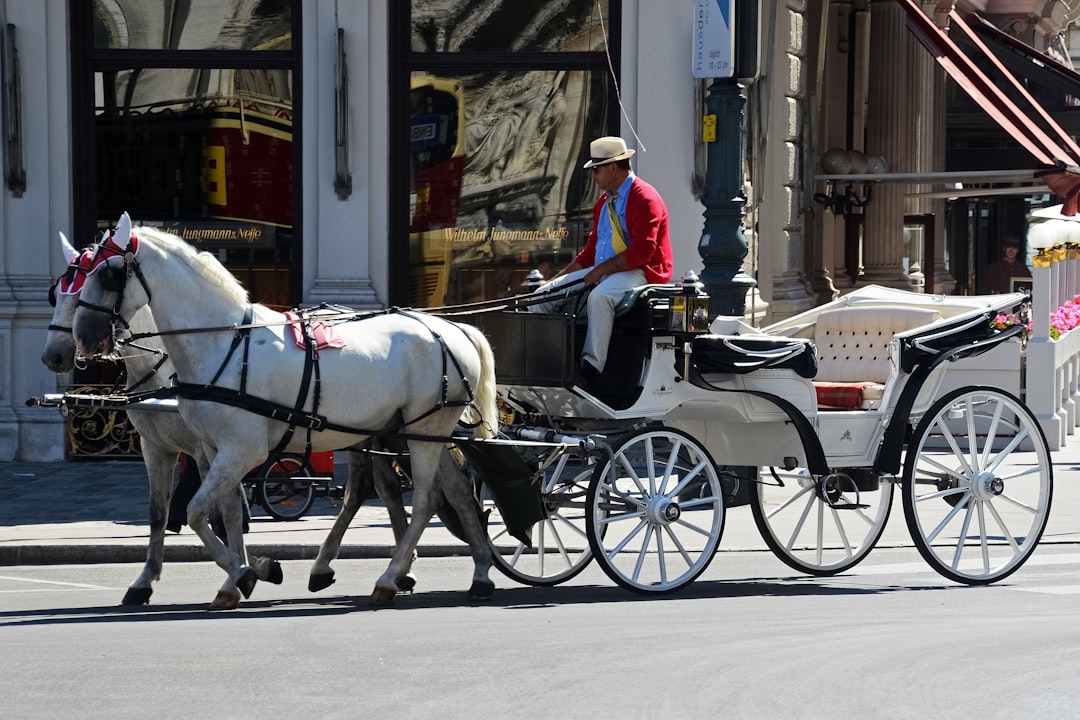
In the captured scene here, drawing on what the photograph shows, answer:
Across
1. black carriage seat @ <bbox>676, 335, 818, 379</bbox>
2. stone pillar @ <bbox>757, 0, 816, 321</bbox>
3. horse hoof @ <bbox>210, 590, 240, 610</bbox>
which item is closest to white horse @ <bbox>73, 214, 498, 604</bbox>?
horse hoof @ <bbox>210, 590, 240, 610</bbox>

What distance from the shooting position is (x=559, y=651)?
7566mm

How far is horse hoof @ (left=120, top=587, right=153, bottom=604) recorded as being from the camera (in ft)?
29.0

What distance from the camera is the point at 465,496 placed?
367 inches

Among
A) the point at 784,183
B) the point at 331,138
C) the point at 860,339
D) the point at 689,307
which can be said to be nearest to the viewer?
the point at 689,307

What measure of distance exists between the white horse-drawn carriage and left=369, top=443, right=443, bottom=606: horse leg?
0.5 inches

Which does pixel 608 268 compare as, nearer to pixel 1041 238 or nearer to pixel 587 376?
pixel 587 376

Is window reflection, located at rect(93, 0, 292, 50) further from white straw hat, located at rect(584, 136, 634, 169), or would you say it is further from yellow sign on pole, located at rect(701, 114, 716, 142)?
white straw hat, located at rect(584, 136, 634, 169)

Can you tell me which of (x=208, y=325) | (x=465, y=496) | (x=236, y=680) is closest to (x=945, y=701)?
(x=236, y=680)

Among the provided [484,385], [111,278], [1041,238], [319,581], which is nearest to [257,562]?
[319,581]

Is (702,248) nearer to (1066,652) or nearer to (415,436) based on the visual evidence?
(415,436)

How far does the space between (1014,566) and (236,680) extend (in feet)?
15.6

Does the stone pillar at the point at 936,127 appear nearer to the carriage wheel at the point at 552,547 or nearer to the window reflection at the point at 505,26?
the window reflection at the point at 505,26

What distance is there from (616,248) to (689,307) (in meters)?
0.56

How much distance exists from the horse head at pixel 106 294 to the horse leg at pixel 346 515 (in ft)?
4.77
